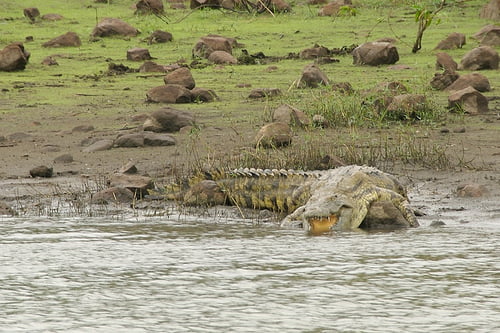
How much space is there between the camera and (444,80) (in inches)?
522

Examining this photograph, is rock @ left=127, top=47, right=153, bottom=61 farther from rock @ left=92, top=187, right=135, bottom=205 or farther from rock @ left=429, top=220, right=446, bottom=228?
rock @ left=429, top=220, right=446, bottom=228

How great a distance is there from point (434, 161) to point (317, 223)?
235 centimetres

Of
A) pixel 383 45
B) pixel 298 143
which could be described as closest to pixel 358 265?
pixel 298 143

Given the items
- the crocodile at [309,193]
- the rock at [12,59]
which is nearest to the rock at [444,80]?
the crocodile at [309,193]

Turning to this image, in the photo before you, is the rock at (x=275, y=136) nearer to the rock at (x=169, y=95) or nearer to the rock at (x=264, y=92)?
the rock at (x=264, y=92)

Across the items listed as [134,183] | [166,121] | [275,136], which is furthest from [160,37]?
[134,183]

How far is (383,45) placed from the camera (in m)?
15.6

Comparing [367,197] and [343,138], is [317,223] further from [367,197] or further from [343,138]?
[343,138]

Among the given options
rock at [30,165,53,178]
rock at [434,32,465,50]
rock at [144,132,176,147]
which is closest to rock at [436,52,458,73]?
rock at [434,32,465,50]

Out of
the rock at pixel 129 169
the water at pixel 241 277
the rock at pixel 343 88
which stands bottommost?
the water at pixel 241 277

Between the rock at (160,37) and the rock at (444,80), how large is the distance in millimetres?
6690

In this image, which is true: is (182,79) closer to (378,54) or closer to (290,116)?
(290,116)

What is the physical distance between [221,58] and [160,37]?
241 cm

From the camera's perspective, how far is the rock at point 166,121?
442 inches
